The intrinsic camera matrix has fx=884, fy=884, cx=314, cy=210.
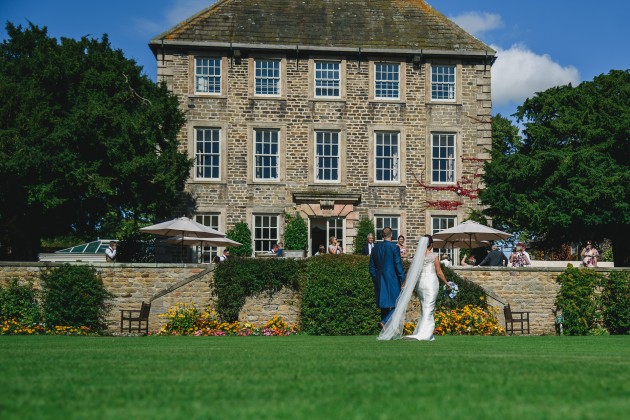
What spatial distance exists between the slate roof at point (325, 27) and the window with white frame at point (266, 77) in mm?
864

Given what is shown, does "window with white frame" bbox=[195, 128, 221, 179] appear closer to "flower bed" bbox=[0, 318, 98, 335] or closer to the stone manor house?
the stone manor house

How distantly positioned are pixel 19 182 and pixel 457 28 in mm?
18259

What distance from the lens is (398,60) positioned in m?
35.2

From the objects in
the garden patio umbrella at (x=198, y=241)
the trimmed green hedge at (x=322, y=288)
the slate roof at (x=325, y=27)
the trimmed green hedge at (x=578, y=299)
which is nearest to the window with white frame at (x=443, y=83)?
the slate roof at (x=325, y=27)

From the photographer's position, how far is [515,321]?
974 inches

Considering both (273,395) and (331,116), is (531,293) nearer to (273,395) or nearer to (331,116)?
(331,116)

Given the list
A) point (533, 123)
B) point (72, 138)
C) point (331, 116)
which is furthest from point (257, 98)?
point (533, 123)

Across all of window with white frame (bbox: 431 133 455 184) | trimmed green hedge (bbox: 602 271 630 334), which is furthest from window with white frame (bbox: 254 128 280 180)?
trimmed green hedge (bbox: 602 271 630 334)

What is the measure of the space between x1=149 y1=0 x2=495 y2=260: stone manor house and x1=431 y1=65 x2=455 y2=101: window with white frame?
0.04 metres

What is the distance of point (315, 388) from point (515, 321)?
1899cm

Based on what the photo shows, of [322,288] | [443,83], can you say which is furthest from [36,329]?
[443,83]

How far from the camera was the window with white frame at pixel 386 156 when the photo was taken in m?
35.2

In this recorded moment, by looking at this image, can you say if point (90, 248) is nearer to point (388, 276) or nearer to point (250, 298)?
point (250, 298)

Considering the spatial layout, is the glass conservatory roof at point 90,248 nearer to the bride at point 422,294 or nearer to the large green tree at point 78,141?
the large green tree at point 78,141
